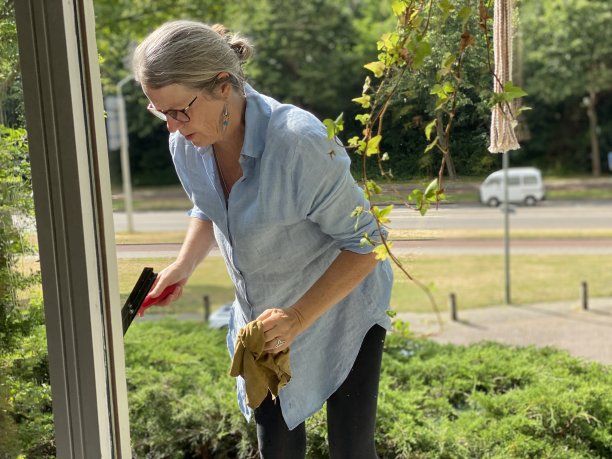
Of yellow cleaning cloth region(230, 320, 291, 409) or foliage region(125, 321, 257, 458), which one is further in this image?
foliage region(125, 321, 257, 458)

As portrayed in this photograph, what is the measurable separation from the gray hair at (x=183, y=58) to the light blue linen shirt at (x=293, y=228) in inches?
4.8

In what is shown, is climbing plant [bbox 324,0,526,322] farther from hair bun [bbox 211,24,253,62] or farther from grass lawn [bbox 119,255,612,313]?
grass lawn [bbox 119,255,612,313]

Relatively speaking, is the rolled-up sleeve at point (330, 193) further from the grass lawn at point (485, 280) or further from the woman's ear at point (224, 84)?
the grass lawn at point (485, 280)

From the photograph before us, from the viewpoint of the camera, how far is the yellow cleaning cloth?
1271mm

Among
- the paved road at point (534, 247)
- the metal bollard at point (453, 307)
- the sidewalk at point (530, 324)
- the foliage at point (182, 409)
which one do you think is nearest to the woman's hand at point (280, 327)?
the foliage at point (182, 409)

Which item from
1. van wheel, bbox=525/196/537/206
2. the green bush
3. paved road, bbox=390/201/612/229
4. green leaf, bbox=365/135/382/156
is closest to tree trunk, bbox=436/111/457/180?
green leaf, bbox=365/135/382/156

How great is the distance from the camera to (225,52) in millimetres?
1297

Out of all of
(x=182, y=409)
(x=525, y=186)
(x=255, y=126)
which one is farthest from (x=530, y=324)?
(x=525, y=186)

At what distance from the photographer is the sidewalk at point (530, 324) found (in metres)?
6.53

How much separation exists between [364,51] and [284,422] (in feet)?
47.4

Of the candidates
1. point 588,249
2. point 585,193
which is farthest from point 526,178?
point 588,249

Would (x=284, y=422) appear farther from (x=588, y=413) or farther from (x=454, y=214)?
(x=588, y=413)

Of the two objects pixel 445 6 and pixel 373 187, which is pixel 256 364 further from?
pixel 445 6

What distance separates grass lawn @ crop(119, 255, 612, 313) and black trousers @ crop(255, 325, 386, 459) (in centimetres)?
642
